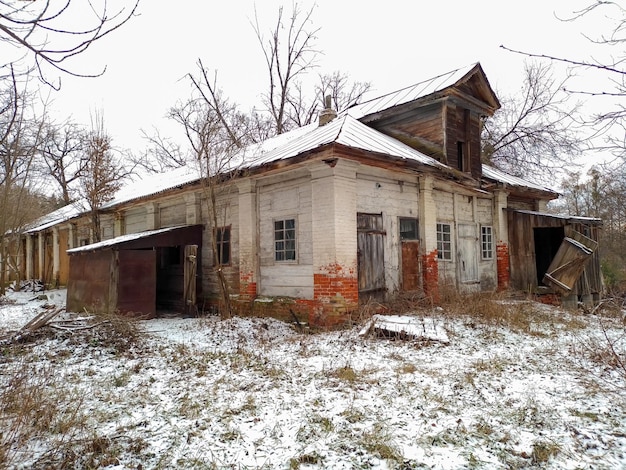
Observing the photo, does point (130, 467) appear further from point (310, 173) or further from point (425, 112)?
point (425, 112)

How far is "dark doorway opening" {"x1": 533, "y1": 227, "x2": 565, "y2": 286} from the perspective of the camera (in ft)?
45.9

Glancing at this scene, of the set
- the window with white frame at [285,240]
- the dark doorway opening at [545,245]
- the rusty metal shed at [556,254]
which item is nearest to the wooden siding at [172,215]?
the window with white frame at [285,240]

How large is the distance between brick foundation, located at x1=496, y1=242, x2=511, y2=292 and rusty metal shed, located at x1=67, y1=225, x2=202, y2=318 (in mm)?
9253

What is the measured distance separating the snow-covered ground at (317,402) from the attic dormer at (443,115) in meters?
6.04

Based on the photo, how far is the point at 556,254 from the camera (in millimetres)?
11578

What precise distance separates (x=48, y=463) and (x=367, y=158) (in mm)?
6886

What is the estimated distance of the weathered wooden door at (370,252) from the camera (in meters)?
8.80

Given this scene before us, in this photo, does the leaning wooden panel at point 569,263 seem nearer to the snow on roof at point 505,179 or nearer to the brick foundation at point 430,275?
the snow on roof at point 505,179

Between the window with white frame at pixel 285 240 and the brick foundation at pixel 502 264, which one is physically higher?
the window with white frame at pixel 285 240

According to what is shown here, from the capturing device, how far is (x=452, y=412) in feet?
13.1

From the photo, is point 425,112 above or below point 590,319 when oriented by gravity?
above

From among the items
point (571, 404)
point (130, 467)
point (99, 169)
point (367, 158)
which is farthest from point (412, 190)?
point (99, 169)

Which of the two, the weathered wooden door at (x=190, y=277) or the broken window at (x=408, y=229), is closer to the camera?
the broken window at (x=408, y=229)

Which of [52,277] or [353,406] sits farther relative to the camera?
[52,277]
